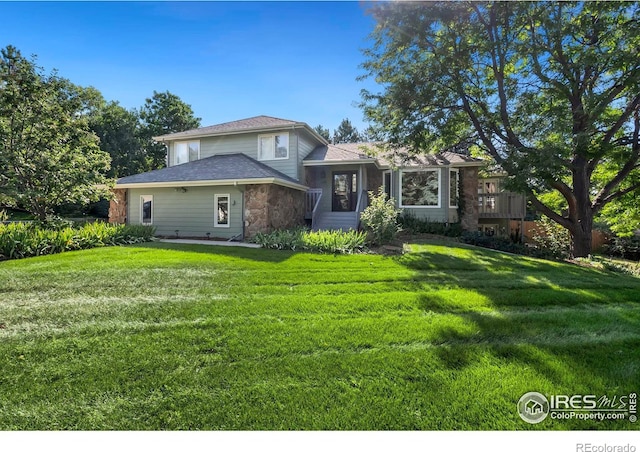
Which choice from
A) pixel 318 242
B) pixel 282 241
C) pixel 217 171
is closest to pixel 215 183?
pixel 217 171

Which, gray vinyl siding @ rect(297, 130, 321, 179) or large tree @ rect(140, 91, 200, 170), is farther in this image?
large tree @ rect(140, 91, 200, 170)

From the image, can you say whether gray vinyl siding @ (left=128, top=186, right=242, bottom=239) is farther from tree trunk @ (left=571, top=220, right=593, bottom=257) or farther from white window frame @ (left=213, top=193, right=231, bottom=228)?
tree trunk @ (left=571, top=220, right=593, bottom=257)

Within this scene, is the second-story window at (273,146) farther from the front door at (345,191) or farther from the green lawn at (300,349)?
the green lawn at (300,349)

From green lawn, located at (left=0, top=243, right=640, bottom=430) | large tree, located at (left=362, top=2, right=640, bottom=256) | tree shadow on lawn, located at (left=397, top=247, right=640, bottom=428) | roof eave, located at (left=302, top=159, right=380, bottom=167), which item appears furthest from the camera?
roof eave, located at (left=302, top=159, right=380, bottom=167)

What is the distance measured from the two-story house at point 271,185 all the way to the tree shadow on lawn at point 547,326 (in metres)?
7.12

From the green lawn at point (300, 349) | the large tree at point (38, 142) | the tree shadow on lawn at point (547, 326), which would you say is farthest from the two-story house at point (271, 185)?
the tree shadow on lawn at point (547, 326)

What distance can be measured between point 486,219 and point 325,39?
44.4 feet

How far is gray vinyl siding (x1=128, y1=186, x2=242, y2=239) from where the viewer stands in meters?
12.0

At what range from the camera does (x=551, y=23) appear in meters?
8.22

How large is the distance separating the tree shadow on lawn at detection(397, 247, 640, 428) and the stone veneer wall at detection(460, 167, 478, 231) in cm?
737

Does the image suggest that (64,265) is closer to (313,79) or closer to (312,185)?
(313,79)

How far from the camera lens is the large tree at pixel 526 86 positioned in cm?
827

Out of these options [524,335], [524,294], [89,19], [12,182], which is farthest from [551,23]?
[12,182]

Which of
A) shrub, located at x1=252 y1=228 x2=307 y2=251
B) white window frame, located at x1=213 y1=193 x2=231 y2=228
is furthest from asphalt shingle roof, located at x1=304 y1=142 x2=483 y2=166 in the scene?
shrub, located at x1=252 y1=228 x2=307 y2=251
